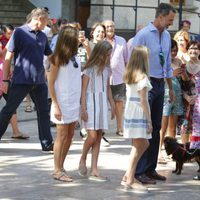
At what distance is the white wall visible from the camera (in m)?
20.6

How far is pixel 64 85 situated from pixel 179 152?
1717 mm

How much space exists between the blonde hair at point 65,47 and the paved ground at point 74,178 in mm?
1382

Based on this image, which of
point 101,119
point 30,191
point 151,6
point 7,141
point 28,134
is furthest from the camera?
point 151,6

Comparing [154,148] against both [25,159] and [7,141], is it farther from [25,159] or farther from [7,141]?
[7,141]

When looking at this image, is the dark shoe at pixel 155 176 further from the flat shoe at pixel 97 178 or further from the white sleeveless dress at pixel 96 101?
the white sleeveless dress at pixel 96 101

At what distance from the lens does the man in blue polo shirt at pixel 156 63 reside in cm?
742

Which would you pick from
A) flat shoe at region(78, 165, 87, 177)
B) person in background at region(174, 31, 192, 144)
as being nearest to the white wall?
person in background at region(174, 31, 192, 144)

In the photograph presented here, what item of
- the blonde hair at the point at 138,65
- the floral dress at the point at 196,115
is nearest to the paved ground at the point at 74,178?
the floral dress at the point at 196,115

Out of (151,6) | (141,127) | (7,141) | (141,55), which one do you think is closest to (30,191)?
(141,127)

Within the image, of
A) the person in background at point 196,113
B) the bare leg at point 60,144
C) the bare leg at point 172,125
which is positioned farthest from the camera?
the bare leg at point 172,125

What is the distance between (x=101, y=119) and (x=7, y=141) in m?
2.65

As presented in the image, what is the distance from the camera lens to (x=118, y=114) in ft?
34.2

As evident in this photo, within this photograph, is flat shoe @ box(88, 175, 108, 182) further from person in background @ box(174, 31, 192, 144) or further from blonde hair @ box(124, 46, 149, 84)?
person in background @ box(174, 31, 192, 144)

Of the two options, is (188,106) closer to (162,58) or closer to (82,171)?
(162,58)
